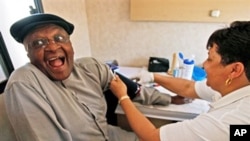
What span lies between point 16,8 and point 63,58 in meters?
0.57

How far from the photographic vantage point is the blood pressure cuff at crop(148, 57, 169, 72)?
1862mm

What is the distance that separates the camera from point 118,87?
1285 mm

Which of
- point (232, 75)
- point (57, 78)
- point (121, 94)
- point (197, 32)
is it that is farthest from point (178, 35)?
point (57, 78)

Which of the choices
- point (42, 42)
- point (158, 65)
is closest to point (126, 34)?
point (158, 65)

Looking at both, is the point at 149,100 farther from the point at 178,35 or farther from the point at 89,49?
the point at 89,49

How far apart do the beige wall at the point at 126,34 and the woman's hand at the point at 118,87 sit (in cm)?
62

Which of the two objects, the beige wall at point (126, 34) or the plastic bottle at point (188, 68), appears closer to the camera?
the plastic bottle at point (188, 68)

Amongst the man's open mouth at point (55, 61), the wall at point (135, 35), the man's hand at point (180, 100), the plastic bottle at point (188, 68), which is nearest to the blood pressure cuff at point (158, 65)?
the wall at point (135, 35)

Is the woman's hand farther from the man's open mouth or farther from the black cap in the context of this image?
the black cap

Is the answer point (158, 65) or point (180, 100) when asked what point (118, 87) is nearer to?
point (180, 100)

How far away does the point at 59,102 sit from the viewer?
40.7 inches

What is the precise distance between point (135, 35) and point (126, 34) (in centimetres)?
8

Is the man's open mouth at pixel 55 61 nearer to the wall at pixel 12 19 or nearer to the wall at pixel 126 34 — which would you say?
the wall at pixel 12 19

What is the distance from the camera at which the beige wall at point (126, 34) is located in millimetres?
1805
